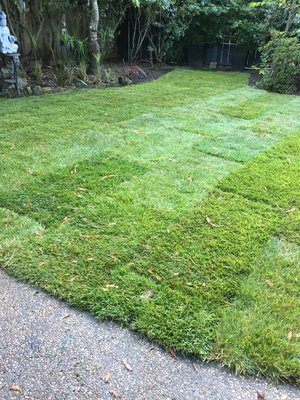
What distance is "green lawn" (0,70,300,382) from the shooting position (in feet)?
4.79

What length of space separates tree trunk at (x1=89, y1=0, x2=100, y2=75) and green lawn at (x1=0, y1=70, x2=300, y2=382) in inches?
99.5

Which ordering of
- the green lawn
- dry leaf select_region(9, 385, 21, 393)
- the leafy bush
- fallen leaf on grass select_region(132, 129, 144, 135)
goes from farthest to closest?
the leafy bush < fallen leaf on grass select_region(132, 129, 144, 135) < the green lawn < dry leaf select_region(9, 385, 21, 393)

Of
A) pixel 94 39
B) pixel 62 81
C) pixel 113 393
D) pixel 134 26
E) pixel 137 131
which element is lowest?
pixel 113 393

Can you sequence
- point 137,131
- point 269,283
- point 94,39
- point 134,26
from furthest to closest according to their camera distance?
point 134,26 → point 94,39 → point 137,131 → point 269,283

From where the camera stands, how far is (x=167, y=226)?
6.89ft

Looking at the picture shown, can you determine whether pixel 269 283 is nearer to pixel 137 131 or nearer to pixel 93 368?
pixel 93 368

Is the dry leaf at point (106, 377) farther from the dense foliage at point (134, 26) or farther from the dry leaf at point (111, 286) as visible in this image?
the dense foliage at point (134, 26)

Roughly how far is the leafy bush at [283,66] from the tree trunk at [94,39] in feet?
10.0

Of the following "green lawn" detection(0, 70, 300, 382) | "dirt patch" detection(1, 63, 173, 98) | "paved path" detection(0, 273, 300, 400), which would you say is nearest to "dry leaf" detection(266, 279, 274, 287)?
"green lawn" detection(0, 70, 300, 382)

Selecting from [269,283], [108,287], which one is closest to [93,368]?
[108,287]

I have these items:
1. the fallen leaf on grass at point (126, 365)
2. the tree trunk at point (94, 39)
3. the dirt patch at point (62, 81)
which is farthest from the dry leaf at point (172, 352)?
the tree trunk at point (94, 39)

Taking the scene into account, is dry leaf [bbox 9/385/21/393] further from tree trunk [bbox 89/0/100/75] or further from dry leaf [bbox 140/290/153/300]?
tree trunk [bbox 89/0/100/75]

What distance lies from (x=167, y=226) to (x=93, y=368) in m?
1.00

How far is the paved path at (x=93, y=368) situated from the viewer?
3.94 ft
